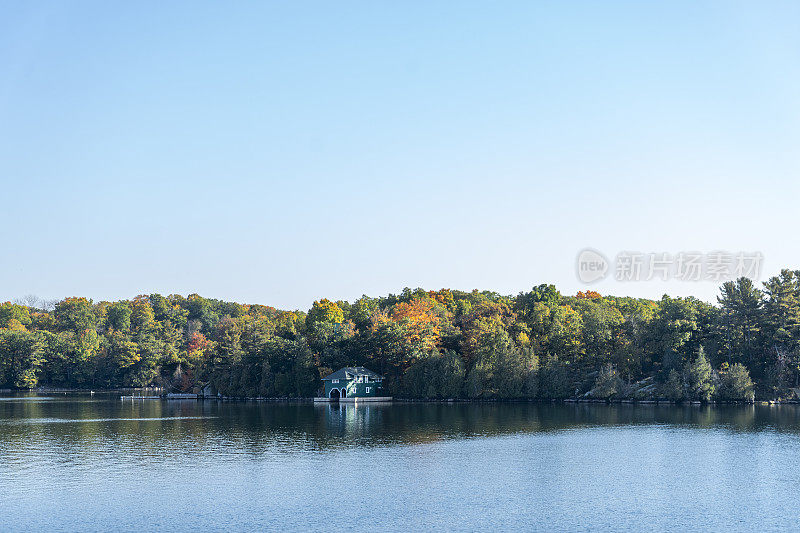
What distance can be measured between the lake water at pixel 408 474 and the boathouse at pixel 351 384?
28.8m

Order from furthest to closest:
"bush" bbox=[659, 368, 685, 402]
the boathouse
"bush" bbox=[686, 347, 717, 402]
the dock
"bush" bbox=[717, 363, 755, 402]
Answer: the boathouse
the dock
"bush" bbox=[659, 368, 685, 402]
"bush" bbox=[686, 347, 717, 402]
"bush" bbox=[717, 363, 755, 402]

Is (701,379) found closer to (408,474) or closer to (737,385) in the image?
(737,385)

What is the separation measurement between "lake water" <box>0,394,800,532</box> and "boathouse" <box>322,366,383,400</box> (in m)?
28.8

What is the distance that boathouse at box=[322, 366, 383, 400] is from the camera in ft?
350

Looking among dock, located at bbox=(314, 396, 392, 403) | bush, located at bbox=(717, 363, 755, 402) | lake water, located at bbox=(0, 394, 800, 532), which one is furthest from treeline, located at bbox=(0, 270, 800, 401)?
lake water, located at bbox=(0, 394, 800, 532)

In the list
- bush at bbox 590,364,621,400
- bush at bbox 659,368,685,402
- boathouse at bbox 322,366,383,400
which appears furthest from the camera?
boathouse at bbox 322,366,383,400

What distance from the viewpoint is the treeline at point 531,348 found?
303 ft

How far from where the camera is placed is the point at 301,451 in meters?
54.6

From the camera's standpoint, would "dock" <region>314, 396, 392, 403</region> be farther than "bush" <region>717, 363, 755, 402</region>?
Yes

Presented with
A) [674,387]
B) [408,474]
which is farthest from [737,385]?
[408,474]

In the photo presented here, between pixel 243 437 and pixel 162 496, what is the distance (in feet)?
82.9

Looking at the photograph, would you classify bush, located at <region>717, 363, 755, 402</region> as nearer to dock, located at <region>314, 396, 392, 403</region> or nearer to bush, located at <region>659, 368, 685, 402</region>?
bush, located at <region>659, 368, 685, 402</region>

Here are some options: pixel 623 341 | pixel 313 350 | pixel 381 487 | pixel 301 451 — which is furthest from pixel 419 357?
pixel 381 487

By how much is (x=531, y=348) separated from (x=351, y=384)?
27154 millimetres
